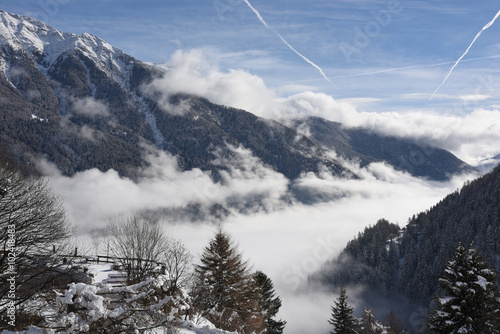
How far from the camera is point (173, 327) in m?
10.9

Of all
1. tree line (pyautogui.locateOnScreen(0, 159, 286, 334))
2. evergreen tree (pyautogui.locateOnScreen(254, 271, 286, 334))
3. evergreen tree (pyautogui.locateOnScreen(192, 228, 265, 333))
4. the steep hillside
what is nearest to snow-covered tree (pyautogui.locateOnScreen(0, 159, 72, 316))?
tree line (pyautogui.locateOnScreen(0, 159, 286, 334))

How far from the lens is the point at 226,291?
26.5m

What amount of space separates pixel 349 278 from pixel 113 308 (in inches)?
8031

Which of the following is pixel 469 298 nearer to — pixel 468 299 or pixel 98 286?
pixel 468 299

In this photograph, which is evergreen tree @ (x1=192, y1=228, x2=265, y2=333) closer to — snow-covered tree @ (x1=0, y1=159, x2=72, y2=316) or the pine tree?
snow-covered tree @ (x1=0, y1=159, x2=72, y2=316)

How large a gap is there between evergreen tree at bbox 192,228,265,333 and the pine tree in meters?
14.1

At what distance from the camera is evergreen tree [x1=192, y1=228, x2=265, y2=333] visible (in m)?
25.4

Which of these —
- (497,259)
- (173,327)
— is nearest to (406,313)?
(497,259)

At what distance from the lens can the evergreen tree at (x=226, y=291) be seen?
2538 cm

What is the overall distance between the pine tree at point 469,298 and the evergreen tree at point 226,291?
14078 millimetres

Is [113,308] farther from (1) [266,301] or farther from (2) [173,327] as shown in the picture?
(1) [266,301]

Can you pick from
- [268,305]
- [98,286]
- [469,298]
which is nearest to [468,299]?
[469,298]

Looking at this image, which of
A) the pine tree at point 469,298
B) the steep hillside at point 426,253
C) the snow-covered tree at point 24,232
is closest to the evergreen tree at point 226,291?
the snow-covered tree at point 24,232

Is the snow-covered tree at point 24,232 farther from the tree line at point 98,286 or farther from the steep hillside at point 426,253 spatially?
the steep hillside at point 426,253
